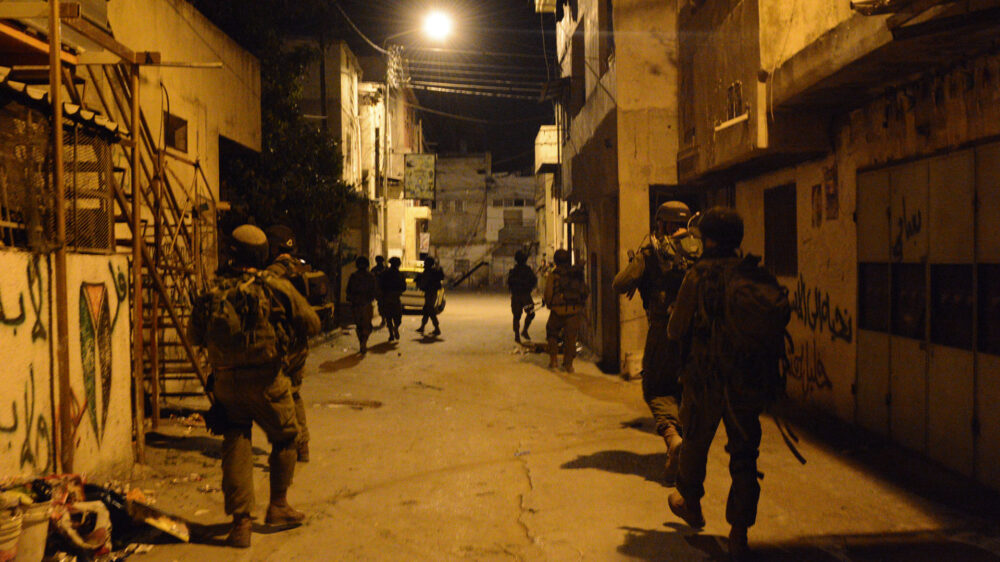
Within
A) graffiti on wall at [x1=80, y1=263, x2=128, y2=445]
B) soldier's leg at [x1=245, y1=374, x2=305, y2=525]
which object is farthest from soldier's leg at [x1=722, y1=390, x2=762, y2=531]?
graffiti on wall at [x1=80, y1=263, x2=128, y2=445]

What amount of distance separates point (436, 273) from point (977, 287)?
12.5 metres

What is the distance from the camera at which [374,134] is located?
3042 centimetres

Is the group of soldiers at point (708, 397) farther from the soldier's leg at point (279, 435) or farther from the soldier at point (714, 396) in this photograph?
the soldier's leg at point (279, 435)

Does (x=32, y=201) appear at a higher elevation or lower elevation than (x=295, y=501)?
higher

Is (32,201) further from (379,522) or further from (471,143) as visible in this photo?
(471,143)

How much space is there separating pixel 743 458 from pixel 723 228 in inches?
51.5

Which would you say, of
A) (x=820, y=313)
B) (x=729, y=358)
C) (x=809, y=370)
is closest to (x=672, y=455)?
(x=729, y=358)

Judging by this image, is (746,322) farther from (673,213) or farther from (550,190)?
(550,190)

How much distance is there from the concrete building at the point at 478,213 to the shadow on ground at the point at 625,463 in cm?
4377

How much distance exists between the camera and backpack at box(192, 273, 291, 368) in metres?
4.48

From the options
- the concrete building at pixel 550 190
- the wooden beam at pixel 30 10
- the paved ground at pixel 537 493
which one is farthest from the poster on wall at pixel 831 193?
the concrete building at pixel 550 190

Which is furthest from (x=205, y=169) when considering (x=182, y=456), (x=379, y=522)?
(x=379, y=522)

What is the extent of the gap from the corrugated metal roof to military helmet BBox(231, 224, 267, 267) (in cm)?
152

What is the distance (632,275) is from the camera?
19.6 ft
